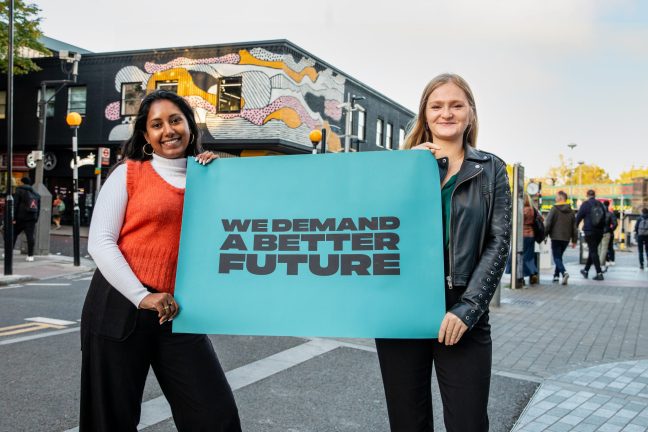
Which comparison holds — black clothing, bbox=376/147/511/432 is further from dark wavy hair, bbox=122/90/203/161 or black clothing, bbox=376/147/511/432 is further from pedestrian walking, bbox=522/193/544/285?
pedestrian walking, bbox=522/193/544/285

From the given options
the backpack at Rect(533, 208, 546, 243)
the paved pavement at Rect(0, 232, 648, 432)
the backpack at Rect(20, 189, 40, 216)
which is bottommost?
the paved pavement at Rect(0, 232, 648, 432)

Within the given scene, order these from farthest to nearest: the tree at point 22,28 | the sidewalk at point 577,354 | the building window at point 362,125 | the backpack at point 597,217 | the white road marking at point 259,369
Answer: the building window at point 362,125
the tree at point 22,28
the backpack at point 597,217
the sidewalk at point 577,354
the white road marking at point 259,369

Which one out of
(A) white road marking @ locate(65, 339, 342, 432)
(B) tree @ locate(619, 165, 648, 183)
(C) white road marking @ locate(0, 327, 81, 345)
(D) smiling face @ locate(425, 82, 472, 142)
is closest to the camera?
(D) smiling face @ locate(425, 82, 472, 142)

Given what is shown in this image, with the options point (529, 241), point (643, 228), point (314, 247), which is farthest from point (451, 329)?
point (643, 228)

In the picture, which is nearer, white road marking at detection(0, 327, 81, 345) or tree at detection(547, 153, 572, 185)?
white road marking at detection(0, 327, 81, 345)

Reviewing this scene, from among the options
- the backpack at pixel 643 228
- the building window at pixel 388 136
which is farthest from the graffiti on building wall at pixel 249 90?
the backpack at pixel 643 228

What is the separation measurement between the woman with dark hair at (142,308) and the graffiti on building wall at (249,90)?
23.1 m

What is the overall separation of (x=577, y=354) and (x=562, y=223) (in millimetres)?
7265

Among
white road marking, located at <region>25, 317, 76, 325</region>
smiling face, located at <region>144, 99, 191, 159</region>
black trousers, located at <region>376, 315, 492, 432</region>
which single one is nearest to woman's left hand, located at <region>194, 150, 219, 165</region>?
smiling face, located at <region>144, 99, 191, 159</region>

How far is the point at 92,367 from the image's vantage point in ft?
7.47

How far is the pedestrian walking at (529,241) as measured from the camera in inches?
471

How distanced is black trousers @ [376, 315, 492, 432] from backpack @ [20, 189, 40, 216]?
13.2 metres

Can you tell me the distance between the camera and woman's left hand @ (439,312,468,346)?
2.10 metres

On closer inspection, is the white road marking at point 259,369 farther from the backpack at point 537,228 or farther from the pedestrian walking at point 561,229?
the pedestrian walking at point 561,229
